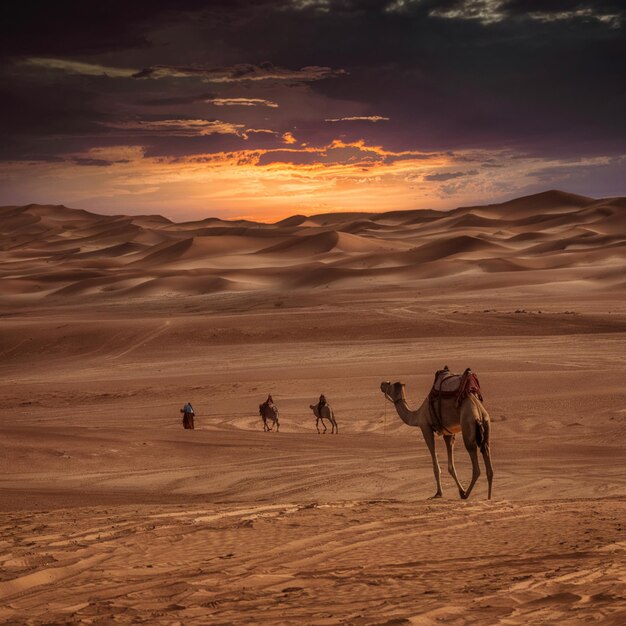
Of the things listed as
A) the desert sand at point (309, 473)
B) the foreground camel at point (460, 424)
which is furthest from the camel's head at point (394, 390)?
the desert sand at point (309, 473)

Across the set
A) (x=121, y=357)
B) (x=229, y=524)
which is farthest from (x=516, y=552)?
(x=121, y=357)

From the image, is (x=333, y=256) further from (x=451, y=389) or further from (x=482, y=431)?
(x=482, y=431)

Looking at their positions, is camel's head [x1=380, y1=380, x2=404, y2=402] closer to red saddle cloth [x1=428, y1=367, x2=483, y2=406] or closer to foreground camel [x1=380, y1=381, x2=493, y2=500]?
foreground camel [x1=380, y1=381, x2=493, y2=500]

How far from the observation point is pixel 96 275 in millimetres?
93312

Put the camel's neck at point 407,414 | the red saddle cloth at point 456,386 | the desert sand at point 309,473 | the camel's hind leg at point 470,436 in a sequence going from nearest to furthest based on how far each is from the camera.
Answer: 1. the desert sand at point 309,473
2. the camel's hind leg at point 470,436
3. the red saddle cloth at point 456,386
4. the camel's neck at point 407,414

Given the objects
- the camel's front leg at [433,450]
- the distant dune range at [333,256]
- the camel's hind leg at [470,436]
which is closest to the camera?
the camel's hind leg at [470,436]

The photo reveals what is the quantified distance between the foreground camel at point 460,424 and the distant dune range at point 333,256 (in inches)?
1937

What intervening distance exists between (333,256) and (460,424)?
92912 millimetres

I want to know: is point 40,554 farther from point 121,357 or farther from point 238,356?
point 121,357

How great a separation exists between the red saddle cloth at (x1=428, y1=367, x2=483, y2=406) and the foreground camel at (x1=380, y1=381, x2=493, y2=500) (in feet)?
0.23

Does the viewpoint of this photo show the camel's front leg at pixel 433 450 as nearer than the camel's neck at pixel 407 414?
Yes

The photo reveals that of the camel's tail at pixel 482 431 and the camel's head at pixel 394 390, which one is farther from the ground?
the camel's head at pixel 394 390

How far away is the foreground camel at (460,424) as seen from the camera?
38.6 ft

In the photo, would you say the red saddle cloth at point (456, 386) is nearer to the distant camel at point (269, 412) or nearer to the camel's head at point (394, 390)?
the camel's head at point (394, 390)
